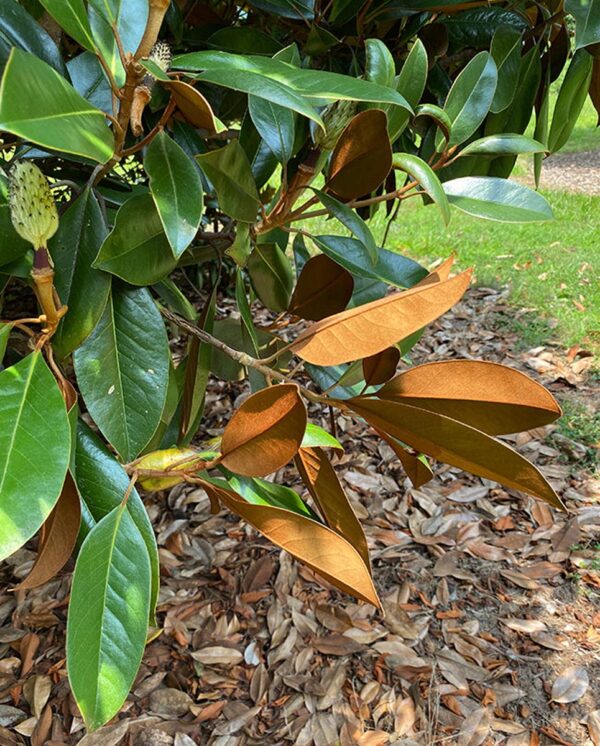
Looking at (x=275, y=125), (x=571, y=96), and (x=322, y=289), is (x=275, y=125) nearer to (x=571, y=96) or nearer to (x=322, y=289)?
(x=322, y=289)

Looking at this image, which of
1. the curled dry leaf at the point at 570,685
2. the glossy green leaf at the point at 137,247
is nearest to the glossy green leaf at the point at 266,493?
the glossy green leaf at the point at 137,247

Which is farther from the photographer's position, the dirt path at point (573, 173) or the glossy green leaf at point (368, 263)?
the dirt path at point (573, 173)

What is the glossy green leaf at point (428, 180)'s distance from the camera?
2.10 ft

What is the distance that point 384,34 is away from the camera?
1129 mm

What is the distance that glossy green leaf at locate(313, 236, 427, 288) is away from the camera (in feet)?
2.52

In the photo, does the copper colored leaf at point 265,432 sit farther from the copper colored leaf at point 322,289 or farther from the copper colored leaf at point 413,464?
the copper colored leaf at point 322,289

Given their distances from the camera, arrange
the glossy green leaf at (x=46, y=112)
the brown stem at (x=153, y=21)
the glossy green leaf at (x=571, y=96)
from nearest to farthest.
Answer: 1. the glossy green leaf at (x=46, y=112)
2. the brown stem at (x=153, y=21)
3. the glossy green leaf at (x=571, y=96)

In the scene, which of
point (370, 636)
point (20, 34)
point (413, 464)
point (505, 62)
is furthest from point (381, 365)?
point (370, 636)

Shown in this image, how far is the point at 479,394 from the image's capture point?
56 centimetres

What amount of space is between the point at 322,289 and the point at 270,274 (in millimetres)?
120

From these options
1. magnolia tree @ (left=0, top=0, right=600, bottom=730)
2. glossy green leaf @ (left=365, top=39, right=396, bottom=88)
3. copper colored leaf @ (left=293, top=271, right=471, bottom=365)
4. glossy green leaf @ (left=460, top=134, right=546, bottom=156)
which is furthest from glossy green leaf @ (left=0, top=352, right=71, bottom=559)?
glossy green leaf @ (left=460, top=134, right=546, bottom=156)

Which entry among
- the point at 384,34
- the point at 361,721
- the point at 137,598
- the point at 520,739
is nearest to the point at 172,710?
the point at 361,721

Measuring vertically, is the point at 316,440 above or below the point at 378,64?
below

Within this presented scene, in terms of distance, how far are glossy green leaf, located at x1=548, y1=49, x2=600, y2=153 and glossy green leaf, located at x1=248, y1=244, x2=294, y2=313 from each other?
534mm
